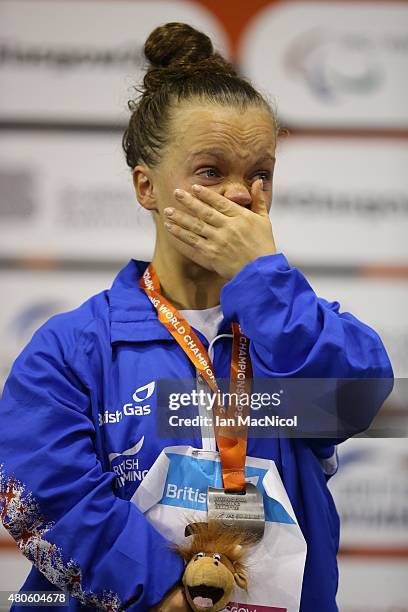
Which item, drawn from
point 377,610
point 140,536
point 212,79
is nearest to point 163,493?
point 140,536

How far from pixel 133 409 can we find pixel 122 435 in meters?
0.04

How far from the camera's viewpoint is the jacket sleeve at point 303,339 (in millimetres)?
1205

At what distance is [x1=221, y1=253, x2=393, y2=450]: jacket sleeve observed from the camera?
3.95 ft

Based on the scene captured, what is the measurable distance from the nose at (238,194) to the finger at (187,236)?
0.26ft

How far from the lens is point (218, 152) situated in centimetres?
136

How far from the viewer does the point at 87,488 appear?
1.19 metres

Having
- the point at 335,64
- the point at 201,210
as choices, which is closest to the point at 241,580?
the point at 201,210

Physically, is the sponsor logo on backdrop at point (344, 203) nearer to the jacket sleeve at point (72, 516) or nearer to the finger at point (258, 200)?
the finger at point (258, 200)

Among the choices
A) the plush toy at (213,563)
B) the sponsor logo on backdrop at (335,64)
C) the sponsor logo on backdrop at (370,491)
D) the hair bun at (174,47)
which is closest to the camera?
the plush toy at (213,563)

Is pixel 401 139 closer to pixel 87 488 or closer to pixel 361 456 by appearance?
pixel 361 456

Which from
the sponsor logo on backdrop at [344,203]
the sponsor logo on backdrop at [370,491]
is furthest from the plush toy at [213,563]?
the sponsor logo on backdrop at [344,203]

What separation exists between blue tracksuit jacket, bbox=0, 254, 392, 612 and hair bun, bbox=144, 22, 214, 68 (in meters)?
0.47

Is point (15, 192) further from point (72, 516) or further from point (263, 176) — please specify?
point (72, 516)

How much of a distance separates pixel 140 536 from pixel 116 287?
45cm
